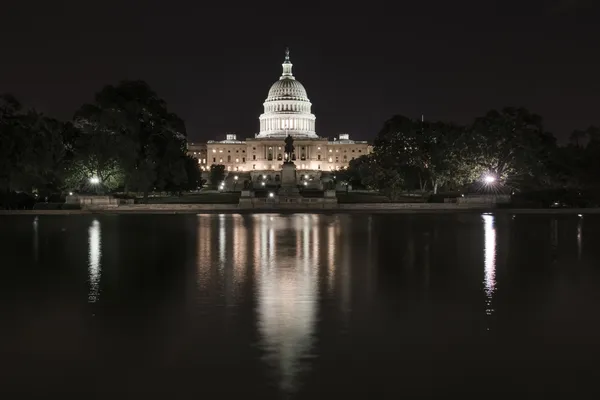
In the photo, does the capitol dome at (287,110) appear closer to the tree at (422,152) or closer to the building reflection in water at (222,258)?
the tree at (422,152)

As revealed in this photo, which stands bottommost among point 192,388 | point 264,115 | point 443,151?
point 192,388

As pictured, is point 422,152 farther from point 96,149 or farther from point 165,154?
point 96,149

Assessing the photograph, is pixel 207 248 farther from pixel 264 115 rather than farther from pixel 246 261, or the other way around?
pixel 264 115

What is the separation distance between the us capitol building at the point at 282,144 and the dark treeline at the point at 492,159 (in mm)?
91663

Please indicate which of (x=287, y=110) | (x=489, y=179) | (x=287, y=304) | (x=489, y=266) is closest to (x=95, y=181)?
(x=489, y=179)

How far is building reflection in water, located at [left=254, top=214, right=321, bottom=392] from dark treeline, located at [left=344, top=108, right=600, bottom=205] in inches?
1559

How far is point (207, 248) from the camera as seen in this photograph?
2498 cm

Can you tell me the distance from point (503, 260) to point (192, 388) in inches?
562

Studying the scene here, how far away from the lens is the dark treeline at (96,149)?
188 ft

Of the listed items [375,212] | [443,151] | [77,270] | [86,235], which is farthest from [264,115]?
[77,270]

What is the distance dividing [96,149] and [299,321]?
159 feet

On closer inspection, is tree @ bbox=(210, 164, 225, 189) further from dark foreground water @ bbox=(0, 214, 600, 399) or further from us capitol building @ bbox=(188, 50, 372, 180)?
dark foreground water @ bbox=(0, 214, 600, 399)

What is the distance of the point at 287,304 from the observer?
14477mm

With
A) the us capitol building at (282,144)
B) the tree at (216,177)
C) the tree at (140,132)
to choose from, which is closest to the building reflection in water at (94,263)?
the tree at (140,132)
